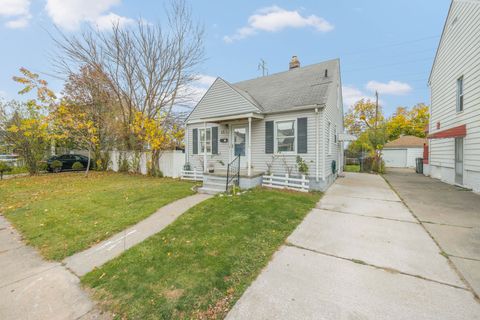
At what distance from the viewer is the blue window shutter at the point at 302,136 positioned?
25.1 ft

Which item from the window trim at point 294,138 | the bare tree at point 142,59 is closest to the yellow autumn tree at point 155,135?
the bare tree at point 142,59

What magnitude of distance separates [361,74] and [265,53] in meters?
14.7

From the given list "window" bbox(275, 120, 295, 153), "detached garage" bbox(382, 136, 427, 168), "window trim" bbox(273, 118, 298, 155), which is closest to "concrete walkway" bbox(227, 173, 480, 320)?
"window trim" bbox(273, 118, 298, 155)

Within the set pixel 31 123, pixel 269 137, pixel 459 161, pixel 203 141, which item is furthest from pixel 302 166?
pixel 31 123

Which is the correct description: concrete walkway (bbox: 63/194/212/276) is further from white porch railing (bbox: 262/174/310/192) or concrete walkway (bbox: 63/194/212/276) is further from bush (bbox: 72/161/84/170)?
bush (bbox: 72/161/84/170)

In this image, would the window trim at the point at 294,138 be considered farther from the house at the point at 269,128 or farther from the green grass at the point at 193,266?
the green grass at the point at 193,266

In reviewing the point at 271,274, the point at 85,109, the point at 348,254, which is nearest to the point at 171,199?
the point at 271,274

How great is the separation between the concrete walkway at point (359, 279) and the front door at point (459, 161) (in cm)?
697

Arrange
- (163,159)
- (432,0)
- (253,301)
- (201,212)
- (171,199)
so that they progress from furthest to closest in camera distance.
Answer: (163,159) < (432,0) < (171,199) < (201,212) < (253,301)

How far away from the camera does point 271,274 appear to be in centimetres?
268

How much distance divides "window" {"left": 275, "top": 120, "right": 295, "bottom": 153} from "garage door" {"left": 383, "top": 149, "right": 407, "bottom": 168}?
2044cm

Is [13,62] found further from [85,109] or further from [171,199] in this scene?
[171,199]

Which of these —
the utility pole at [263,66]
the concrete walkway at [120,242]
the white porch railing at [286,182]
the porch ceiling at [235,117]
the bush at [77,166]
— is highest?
the utility pole at [263,66]

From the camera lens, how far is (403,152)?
21.6m
